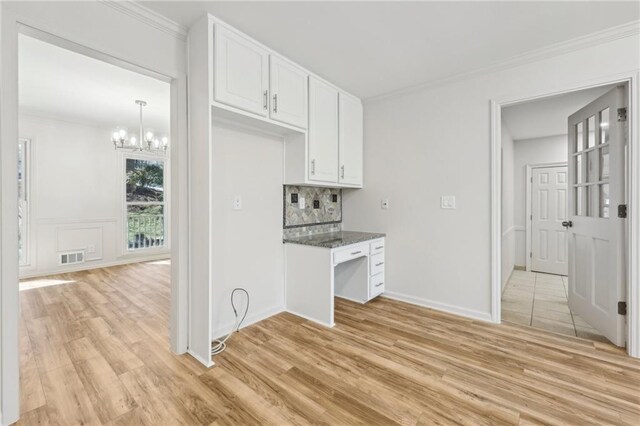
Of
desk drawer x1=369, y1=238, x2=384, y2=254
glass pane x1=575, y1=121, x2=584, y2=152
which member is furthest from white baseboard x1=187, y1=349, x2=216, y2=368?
glass pane x1=575, y1=121, x2=584, y2=152

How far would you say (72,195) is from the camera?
4.85m

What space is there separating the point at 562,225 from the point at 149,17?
450 centimetres

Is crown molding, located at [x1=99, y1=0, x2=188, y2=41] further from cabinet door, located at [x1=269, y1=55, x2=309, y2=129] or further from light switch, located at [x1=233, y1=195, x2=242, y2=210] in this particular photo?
light switch, located at [x1=233, y1=195, x2=242, y2=210]

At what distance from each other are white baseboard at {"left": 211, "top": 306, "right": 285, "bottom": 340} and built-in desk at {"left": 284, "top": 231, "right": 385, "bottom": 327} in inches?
6.3

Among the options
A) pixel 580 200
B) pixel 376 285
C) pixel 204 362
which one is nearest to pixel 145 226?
pixel 204 362

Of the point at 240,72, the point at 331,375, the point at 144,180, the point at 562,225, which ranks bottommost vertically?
the point at 331,375

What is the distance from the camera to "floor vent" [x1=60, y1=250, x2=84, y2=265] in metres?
4.76

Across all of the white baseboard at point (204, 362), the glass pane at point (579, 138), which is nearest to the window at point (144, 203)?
the white baseboard at point (204, 362)

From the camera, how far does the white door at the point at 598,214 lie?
7.39 ft

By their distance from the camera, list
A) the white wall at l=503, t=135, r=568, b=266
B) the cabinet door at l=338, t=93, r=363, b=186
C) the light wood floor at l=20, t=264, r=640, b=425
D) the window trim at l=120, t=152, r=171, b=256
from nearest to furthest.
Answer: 1. the light wood floor at l=20, t=264, r=640, b=425
2. the cabinet door at l=338, t=93, r=363, b=186
3. the white wall at l=503, t=135, r=568, b=266
4. the window trim at l=120, t=152, r=171, b=256

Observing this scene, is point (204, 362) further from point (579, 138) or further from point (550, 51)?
point (579, 138)

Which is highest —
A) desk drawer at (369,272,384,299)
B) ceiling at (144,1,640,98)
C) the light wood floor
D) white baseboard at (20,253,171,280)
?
ceiling at (144,1,640,98)

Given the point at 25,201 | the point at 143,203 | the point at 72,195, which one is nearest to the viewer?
the point at 25,201

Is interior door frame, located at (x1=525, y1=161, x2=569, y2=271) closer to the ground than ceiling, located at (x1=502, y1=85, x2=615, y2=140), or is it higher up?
closer to the ground
